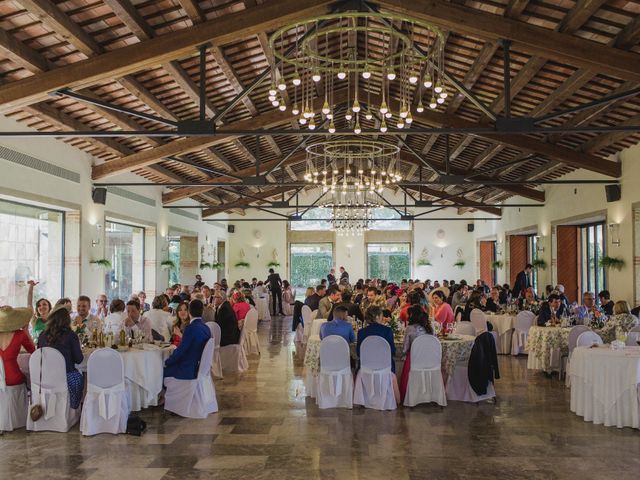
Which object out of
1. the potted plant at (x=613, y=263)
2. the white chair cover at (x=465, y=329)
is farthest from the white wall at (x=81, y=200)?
the potted plant at (x=613, y=263)

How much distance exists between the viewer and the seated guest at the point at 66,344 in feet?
19.3

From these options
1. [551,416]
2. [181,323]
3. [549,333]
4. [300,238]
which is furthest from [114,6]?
[300,238]

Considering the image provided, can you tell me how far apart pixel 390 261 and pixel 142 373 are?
19744 millimetres

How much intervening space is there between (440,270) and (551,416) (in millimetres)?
19094

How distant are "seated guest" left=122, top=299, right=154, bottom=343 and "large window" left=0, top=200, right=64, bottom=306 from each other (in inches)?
136

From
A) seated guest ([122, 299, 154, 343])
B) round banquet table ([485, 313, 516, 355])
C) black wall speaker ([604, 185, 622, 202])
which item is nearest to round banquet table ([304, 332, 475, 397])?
seated guest ([122, 299, 154, 343])

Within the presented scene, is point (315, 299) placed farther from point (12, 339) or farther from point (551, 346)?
point (12, 339)

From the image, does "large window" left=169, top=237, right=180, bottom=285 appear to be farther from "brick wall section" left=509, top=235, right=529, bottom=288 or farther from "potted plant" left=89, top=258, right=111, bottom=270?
"brick wall section" left=509, top=235, right=529, bottom=288

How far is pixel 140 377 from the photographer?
6.61 meters

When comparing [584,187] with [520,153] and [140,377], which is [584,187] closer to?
[520,153]

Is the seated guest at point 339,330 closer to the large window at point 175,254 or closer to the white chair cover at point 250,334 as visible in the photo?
the white chair cover at point 250,334

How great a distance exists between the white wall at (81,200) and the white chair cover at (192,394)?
4.71 m

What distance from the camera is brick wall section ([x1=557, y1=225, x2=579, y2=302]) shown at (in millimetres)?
16172

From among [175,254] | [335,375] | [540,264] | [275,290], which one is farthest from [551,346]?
[175,254]
